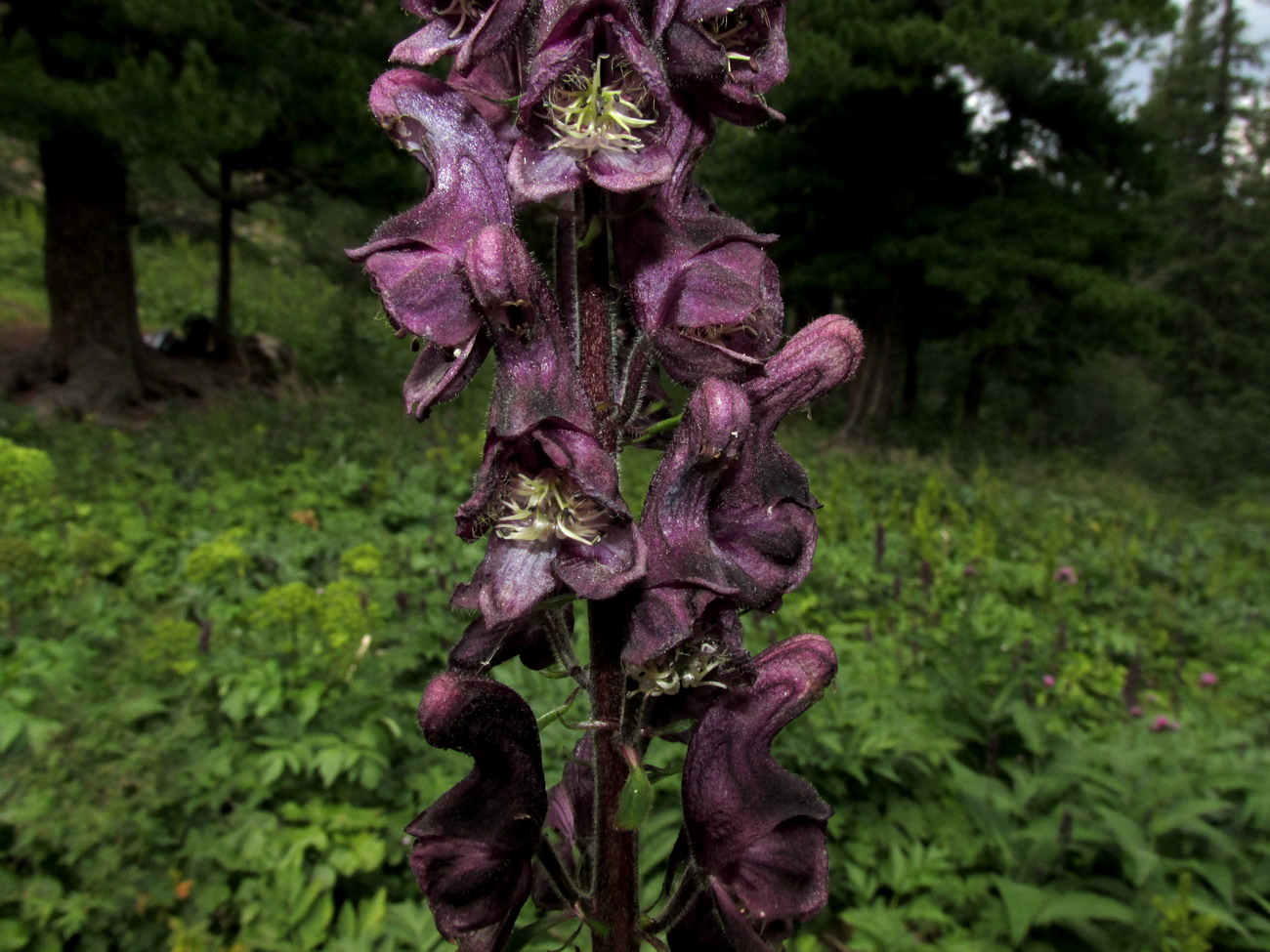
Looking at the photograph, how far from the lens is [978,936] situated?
3.08 metres

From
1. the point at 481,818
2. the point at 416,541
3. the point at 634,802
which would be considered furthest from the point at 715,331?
the point at 416,541

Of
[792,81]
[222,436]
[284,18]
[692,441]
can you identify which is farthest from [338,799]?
[792,81]

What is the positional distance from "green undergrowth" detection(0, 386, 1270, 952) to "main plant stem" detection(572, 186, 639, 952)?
95 centimetres

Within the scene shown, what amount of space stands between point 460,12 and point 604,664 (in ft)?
3.22

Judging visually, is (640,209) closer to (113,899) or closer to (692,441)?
(692,441)

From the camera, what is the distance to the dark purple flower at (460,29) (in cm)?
112

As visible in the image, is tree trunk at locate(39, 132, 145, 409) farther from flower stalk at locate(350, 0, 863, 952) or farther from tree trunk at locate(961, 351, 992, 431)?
tree trunk at locate(961, 351, 992, 431)

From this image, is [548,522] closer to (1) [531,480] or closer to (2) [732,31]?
(1) [531,480]

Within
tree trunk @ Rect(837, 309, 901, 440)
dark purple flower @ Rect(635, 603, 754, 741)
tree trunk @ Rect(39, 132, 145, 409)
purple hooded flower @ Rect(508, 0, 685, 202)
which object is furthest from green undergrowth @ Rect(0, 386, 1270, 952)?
tree trunk @ Rect(837, 309, 901, 440)

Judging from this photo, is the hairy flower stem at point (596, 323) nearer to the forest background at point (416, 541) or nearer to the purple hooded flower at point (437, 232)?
the purple hooded flower at point (437, 232)

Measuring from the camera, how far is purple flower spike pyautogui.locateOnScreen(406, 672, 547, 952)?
125 centimetres

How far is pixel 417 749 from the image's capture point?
351 centimetres

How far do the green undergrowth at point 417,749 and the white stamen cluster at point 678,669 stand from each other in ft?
3.97

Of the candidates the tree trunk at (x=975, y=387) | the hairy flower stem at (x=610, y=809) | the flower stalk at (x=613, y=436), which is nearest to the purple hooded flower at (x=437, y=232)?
the flower stalk at (x=613, y=436)
